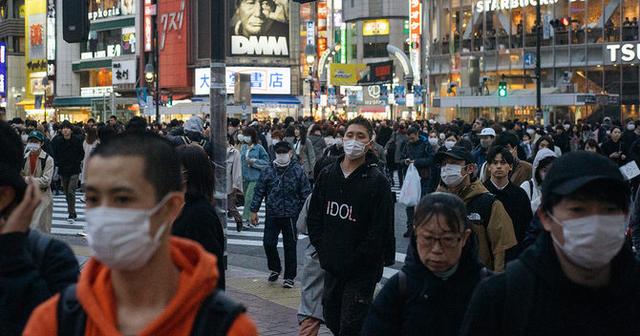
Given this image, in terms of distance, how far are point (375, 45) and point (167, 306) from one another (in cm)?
10611

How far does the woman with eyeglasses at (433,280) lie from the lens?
470 cm

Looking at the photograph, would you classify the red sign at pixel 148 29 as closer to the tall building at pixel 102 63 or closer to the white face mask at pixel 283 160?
the tall building at pixel 102 63

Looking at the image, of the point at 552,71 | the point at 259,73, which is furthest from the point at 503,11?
the point at 259,73

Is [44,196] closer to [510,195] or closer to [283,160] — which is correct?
[283,160]

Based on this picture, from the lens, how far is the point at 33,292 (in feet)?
12.1

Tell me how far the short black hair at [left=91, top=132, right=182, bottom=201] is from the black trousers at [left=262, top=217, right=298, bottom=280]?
998 cm

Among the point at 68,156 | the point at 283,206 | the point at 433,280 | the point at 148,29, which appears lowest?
the point at 283,206

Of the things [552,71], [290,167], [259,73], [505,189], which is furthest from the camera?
[259,73]

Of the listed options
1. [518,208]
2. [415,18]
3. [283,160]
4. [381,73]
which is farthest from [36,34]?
[518,208]

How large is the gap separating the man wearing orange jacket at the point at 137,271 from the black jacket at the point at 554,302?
806mm

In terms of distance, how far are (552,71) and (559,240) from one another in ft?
198

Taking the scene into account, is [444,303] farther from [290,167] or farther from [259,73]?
[259,73]

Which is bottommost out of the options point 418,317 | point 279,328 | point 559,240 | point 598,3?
point 279,328

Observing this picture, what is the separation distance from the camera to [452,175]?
8.13 m
